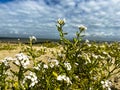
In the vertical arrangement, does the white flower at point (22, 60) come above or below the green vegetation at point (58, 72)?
above

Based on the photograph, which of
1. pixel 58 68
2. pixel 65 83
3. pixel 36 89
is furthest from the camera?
pixel 58 68

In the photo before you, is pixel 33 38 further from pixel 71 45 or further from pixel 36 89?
pixel 36 89

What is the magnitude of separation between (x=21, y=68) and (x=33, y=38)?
1.88 meters

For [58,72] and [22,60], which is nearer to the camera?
[22,60]

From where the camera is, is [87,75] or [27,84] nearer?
[27,84]

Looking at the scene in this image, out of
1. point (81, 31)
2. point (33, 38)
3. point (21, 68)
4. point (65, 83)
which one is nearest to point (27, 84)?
point (21, 68)

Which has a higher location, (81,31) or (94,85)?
(81,31)

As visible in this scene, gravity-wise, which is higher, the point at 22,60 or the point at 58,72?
Answer: the point at 22,60

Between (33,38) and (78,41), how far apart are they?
3.44 ft

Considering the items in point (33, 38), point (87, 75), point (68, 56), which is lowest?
point (87, 75)

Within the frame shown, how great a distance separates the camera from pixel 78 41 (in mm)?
6633

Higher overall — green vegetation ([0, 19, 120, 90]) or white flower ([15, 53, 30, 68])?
white flower ([15, 53, 30, 68])

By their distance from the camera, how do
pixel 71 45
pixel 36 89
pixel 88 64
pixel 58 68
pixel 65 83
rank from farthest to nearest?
1. pixel 71 45
2. pixel 88 64
3. pixel 58 68
4. pixel 36 89
5. pixel 65 83

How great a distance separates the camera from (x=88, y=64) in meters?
6.16
